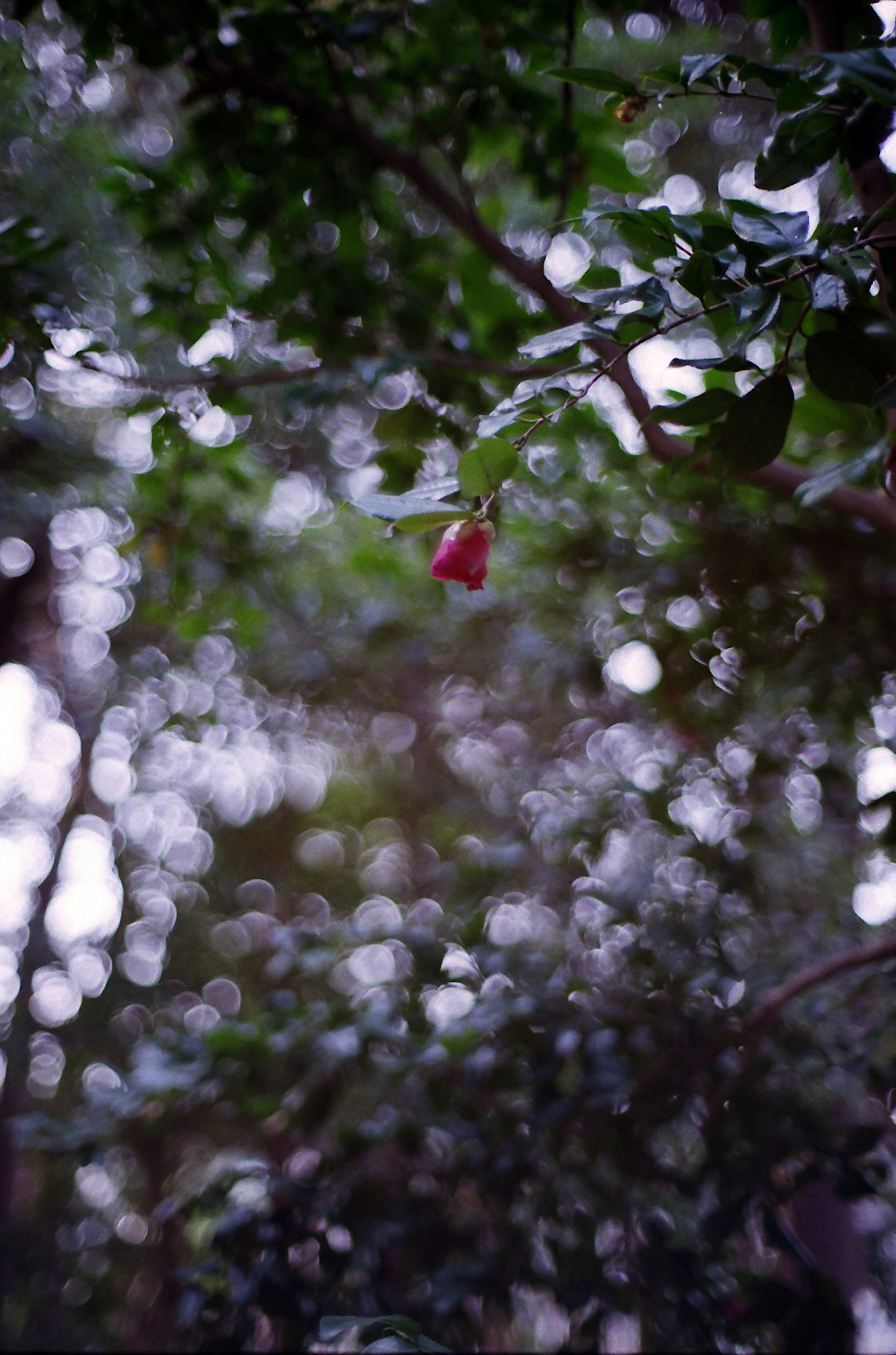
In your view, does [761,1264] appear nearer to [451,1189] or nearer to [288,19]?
[451,1189]

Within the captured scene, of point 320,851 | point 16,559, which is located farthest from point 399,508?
point 320,851

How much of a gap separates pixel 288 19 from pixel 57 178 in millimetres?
1288

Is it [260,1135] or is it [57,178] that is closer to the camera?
[260,1135]

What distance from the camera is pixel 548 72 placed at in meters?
0.68

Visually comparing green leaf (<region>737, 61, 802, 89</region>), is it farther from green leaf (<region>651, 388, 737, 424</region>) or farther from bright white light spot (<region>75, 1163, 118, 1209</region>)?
bright white light spot (<region>75, 1163, 118, 1209</region>)

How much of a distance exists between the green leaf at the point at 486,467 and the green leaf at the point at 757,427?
6.6 inches

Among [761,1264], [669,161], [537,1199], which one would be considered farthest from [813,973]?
[669,161]

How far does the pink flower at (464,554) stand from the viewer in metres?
0.71

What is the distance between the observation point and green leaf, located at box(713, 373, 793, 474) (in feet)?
2.14

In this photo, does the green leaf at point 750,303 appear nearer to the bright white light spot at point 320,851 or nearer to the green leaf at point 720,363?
the green leaf at point 720,363

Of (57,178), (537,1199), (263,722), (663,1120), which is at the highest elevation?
(57,178)

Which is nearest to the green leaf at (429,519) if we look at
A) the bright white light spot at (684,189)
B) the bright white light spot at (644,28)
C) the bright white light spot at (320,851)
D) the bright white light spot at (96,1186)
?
the bright white light spot at (644,28)

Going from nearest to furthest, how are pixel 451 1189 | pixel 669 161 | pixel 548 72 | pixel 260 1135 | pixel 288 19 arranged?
1. pixel 548 72
2. pixel 288 19
3. pixel 451 1189
4. pixel 260 1135
5. pixel 669 161

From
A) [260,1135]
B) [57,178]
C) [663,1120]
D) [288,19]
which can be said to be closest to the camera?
[288,19]
